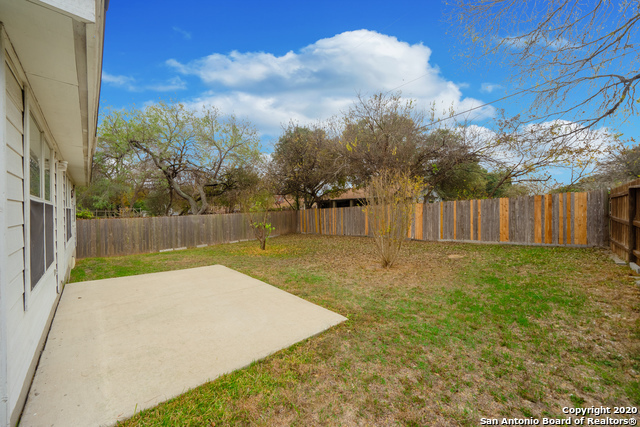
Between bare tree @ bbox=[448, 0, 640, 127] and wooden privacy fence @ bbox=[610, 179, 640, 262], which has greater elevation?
bare tree @ bbox=[448, 0, 640, 127]

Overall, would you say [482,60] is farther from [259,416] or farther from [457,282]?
[259,416]

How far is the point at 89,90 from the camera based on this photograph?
71.6 inches

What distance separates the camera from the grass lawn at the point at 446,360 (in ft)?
5.11

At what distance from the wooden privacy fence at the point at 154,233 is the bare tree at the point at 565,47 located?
399 inches

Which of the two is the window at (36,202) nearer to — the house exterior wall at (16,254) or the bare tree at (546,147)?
the house exterior wall at (16,254)

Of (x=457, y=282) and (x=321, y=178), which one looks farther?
(x=321, y=178)

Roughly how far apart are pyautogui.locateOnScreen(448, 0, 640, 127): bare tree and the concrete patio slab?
15.7 feet

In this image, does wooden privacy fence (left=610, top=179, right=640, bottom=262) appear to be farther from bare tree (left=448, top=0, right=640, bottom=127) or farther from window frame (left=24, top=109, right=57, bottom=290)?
window frame (left=24, top=109, right=57, bottom=290)

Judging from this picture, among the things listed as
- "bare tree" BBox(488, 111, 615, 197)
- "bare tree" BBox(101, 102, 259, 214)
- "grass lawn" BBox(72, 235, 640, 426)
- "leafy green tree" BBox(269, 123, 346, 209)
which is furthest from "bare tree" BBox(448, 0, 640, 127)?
"bare tree" BBox(101, 102, 259, 214)

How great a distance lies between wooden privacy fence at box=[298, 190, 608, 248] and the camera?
20.7 feet

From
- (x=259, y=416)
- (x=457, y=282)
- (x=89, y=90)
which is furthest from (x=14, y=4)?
(x=457, y=282)

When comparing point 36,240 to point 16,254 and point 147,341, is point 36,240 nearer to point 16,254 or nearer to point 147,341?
point 16,254

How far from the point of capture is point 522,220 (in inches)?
289

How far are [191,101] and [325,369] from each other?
1393 cm
